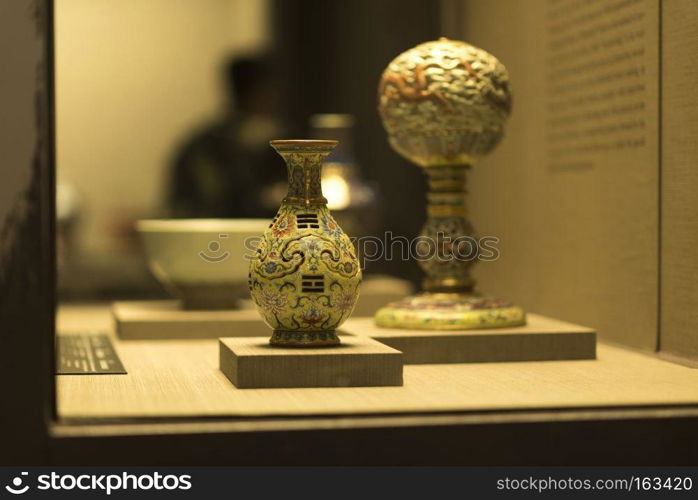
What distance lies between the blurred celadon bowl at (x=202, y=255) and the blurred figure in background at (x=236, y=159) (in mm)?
2097

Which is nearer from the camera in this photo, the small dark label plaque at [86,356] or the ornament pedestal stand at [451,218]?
the small dark label plaque at [86,356]

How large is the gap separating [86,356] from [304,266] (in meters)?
0.45

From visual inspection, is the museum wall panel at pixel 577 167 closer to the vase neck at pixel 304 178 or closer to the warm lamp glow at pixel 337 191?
the warm lamp glow at pixel 337 191

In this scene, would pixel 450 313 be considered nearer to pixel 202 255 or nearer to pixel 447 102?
pixel 447 102

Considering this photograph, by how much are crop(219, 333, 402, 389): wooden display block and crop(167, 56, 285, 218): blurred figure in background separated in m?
2.74

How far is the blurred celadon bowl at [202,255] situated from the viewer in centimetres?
210

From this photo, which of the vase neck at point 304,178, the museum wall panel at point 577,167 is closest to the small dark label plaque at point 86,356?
the vase neck at point 304,178

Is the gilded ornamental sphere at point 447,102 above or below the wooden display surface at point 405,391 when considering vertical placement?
above

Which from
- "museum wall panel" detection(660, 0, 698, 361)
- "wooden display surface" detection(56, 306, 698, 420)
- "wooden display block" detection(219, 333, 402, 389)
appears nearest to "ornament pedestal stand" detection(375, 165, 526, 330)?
"wooden display surface" detection(56, 306, 698, 420)

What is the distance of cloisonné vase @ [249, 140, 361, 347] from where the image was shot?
1.54m

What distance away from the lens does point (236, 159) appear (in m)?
4.73

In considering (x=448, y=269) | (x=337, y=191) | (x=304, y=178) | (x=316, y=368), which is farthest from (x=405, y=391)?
(x=337, y=191)

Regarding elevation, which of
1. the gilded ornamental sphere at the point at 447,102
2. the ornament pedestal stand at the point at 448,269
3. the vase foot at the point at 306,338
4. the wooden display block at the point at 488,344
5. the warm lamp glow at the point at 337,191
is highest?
the gilded ornamental sphere at the point at 447,102

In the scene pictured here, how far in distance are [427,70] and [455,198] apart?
0.20 meters
